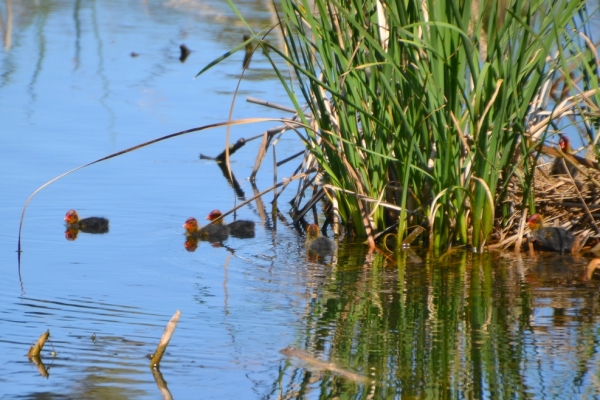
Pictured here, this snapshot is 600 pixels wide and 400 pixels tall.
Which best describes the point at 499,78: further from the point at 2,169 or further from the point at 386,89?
the point at 2,169

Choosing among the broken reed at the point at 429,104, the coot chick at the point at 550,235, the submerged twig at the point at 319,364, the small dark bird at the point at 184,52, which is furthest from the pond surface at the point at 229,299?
the small dark bird at the point at 184,52

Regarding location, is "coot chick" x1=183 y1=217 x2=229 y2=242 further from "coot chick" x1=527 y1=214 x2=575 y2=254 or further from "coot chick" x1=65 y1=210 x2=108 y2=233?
"coot chick" x1=527 y1=214 x2=575 y2=254

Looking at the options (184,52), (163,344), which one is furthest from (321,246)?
(184,52)

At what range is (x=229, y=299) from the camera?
5.31 m

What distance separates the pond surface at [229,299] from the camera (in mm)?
4137

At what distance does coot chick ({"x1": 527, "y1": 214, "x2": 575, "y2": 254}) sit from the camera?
636 centimetres

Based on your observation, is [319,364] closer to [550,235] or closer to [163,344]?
[163,344]

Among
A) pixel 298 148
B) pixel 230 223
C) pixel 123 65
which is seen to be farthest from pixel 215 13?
pixel 230 223

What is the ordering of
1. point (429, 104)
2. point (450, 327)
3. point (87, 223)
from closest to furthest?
1. point (450, 327)
2. point (429, 104)
3. point (87, 223)

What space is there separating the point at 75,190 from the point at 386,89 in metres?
3.04

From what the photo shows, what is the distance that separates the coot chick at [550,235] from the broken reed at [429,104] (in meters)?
0.16

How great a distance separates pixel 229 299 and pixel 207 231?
135 centimetres

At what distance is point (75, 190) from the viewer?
25.8ft

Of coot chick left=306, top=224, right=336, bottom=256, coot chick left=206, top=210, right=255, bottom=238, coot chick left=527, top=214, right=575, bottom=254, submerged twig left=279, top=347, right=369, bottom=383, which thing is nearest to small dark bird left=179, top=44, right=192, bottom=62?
coot chick left=206, top=210, right=255, bottom=238
